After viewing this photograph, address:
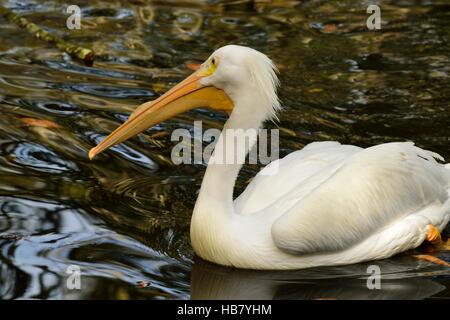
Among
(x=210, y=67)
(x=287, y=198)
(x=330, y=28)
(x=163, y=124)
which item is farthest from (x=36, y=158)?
(x=330, y=28)

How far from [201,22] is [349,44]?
143 cm

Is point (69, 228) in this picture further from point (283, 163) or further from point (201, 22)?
point (201, 22)

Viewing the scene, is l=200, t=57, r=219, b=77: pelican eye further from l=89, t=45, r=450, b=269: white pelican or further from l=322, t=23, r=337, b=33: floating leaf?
l=322, t=23, r=337, b=33: floating leaf

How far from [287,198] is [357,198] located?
33cm

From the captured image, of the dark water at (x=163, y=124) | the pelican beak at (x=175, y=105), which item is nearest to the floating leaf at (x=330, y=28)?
the dark water at (x=163, y=124)

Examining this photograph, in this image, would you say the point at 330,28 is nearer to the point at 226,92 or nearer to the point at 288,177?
the point at 288,177

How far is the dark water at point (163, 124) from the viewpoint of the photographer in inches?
170

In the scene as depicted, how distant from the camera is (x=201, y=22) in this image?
8.52 metres

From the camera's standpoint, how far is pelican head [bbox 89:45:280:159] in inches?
175

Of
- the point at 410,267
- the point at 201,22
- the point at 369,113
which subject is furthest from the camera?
the point at 201,22

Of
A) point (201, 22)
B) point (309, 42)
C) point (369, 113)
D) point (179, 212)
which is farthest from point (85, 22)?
point (179, 212)

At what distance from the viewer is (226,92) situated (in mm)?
4555

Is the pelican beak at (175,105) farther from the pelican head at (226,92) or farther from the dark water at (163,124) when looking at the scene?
the dark water at (163,124)
